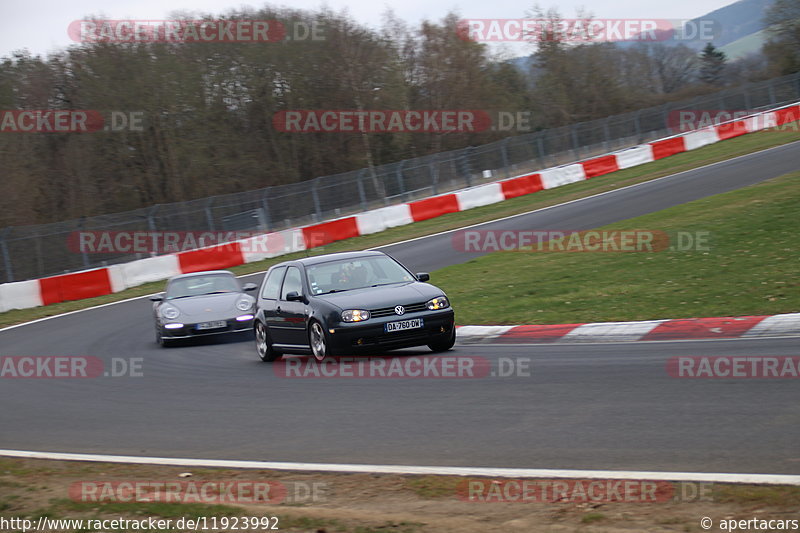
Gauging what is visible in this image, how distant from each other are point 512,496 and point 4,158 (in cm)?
3836

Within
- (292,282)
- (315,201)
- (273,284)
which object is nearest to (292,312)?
(292,282)

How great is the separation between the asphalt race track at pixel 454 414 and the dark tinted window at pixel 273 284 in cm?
102

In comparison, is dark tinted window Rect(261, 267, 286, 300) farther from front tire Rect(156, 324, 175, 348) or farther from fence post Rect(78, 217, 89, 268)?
fence post Rect(78, 217, 89, 268)

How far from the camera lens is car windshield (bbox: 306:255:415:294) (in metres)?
12.0

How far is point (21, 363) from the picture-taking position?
14898 mm

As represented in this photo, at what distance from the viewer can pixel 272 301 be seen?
13.0 m

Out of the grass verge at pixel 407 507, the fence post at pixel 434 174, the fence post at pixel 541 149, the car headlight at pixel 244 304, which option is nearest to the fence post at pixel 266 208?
the fence post at pixel 434 174

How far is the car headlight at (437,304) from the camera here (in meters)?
11.2

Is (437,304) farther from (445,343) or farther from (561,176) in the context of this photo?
(561,176)

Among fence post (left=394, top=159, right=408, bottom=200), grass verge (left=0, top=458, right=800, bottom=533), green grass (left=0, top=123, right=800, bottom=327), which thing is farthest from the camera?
fence post (left=394, top=159, right=408, bottom=200)

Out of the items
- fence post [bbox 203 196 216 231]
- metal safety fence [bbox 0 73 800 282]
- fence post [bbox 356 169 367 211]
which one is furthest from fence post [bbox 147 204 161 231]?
fence post [bbox 356 169 367 211]

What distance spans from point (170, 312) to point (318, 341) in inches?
200

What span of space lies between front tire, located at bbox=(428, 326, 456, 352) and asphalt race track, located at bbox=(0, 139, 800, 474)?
0.42 feet

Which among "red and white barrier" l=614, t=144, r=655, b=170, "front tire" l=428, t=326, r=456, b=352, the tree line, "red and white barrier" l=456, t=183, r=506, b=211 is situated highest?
the tree line
